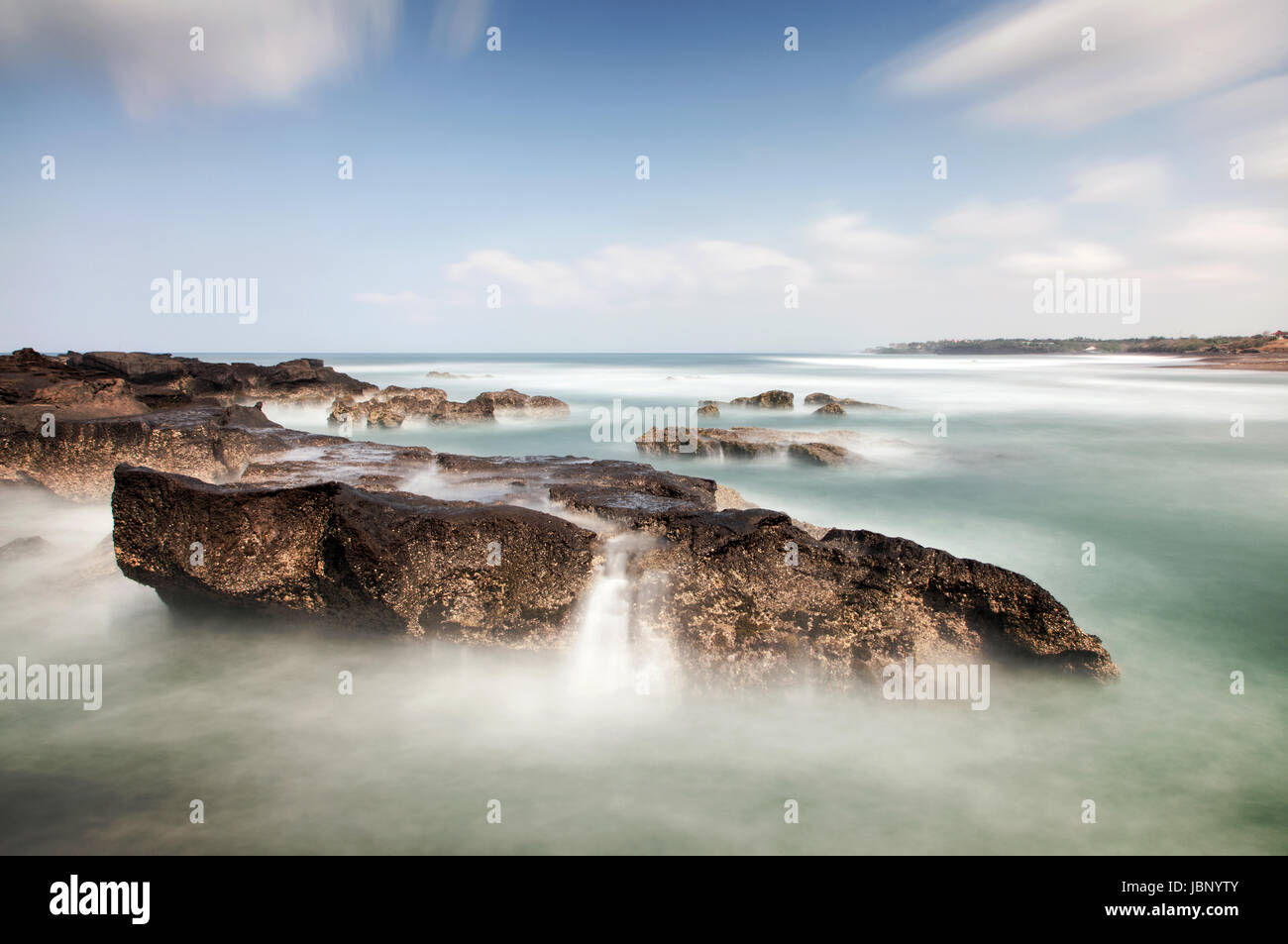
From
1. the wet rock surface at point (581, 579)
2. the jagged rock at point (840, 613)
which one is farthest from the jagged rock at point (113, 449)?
the jagged rock at point (840, 613)

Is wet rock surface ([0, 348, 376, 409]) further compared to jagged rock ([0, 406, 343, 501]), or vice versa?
wet rock surface ([0, 348, 376, 409])

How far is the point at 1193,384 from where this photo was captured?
40281 millimetres

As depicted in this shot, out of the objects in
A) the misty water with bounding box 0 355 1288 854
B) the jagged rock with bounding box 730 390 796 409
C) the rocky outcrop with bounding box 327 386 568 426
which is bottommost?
the misty water with bounding box 0 355 1288 854

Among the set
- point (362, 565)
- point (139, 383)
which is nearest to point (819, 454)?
point (362, 565)

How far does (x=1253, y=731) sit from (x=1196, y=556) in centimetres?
523

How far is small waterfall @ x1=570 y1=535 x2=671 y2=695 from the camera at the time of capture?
16.8 ft

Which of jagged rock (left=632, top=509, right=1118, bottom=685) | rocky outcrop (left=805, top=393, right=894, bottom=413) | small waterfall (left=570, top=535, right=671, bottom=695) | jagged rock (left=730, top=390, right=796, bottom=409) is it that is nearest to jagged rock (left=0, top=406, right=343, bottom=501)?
small waterfall (left=570, top=535, right=671, bottom=695)

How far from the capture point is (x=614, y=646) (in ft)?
17.2

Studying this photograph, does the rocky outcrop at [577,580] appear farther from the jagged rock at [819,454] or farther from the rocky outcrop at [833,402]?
the rocky outcrop at [833,402]

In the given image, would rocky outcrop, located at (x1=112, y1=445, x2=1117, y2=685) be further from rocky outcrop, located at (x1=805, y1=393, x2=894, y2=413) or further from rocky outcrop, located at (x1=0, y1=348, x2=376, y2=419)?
rocky outcrop, located at (x1=805, y1=393, x2=894, y2=413)

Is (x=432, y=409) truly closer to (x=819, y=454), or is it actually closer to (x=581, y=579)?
(x=819, y=454)

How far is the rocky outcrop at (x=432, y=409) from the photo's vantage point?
21.8m

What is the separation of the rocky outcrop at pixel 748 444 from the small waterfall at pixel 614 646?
10.1 metres

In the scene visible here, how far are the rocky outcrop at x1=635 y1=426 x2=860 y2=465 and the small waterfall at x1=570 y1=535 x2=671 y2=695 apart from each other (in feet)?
33.1
